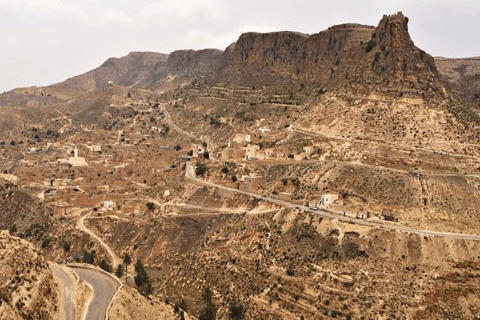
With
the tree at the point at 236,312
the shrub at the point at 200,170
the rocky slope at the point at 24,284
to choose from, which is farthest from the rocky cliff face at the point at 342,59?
the rocky slope at the point at 24,284

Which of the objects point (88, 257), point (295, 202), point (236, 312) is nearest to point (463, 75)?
point (295, 202)

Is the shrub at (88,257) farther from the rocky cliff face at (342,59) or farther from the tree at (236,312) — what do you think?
the rocky cliff face at (342,59)

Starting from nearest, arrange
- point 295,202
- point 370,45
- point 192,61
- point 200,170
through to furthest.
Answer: point 295,202, point 200,170, point 370,45, point 192,61

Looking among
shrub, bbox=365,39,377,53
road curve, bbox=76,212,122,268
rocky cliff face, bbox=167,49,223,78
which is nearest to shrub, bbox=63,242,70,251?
road curve, bbox=76,212,122,268

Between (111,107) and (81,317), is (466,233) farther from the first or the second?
(111,107)

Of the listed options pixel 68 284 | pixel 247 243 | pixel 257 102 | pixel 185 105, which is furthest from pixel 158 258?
pixel 185 105

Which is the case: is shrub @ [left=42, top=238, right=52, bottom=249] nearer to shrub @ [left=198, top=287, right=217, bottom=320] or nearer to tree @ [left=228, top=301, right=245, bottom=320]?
shrub @ [left=198, top=287, right=217, bottom=320]

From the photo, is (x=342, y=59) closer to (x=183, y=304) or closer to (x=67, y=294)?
(x=183, y=304)
